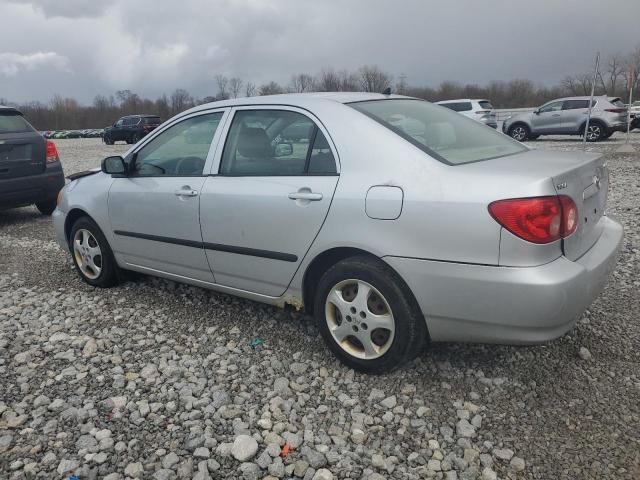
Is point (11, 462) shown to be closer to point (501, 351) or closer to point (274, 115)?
point (274, 115)

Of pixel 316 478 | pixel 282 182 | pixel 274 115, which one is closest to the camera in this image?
pixel 316 478

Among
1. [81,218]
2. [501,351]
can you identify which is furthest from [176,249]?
[501,351]

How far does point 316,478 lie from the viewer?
224 cm

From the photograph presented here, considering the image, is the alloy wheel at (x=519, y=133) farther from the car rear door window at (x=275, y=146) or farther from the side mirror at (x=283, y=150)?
the side mirror at (x=283, y=150)

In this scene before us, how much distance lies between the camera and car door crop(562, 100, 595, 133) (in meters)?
17.9

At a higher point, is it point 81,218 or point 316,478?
point 81,218

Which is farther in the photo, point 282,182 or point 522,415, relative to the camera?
point 282,182

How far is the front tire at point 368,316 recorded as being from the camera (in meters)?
2.71

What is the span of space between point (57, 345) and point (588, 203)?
3.38 m

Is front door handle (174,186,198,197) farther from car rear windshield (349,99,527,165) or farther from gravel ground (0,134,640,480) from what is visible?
car rear windshield (349,99,527,165)

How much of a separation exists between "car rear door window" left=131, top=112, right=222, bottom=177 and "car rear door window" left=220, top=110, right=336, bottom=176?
24 centimetres

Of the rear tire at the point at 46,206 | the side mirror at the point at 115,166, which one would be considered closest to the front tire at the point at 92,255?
the side mirror at the point at 115,166

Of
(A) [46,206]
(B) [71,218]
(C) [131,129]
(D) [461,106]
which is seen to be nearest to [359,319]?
(B) [71,218]

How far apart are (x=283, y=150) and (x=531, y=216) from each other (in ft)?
4.97
